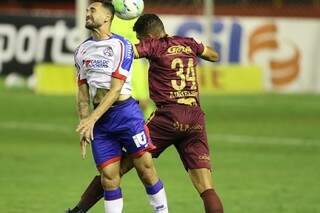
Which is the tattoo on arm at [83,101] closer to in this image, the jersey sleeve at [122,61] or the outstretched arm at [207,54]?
the jersey sleeve at [122,61]

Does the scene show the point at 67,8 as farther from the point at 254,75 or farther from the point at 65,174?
the point at 65,174

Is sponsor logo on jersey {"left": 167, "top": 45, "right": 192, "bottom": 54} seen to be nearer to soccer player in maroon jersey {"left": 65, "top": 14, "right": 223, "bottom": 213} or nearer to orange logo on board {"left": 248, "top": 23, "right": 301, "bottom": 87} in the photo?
soccer player in maroon jersey {"left": 65, "top": 14, "right": 223, "bottom": 213}

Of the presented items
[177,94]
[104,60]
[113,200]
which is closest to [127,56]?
[104,60]

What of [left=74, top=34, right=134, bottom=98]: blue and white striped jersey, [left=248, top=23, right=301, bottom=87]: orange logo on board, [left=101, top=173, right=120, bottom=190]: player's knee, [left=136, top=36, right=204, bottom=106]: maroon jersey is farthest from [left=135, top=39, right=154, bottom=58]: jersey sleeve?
[left=248, top=23, right=301, bottom=87]: orange logo on board

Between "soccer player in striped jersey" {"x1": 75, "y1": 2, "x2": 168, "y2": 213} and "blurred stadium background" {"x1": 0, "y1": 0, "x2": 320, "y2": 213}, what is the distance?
2.10 metres

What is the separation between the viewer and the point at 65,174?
15.3 m

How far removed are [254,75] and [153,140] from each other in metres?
20.2

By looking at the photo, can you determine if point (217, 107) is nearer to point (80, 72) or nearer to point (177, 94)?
point (177, 94)

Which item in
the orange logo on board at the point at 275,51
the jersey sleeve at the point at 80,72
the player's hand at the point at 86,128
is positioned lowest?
the orange logo on board at the point at 275,51

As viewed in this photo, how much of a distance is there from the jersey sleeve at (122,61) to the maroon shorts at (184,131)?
31.7 inches

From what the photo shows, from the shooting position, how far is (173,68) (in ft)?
34.4

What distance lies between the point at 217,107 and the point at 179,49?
51.2 feet

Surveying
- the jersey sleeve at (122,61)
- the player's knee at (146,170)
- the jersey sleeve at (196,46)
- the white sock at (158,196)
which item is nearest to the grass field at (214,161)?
the white sock at (158,196)

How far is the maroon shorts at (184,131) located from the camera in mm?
10516
